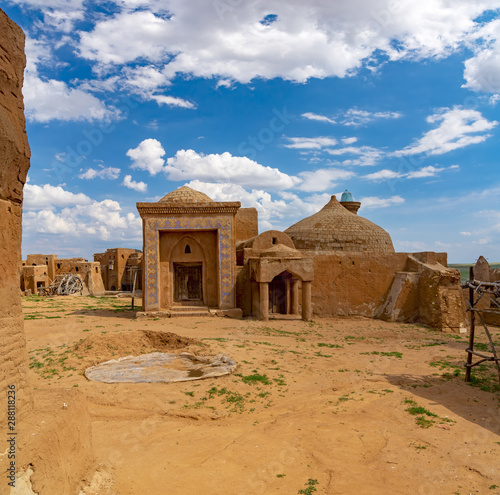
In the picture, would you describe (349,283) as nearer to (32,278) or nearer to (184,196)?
(184,196)

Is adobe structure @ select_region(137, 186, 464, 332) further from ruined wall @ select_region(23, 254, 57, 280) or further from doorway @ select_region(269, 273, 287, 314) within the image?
ruined wall @ select_region(23, 254, 57, 280)

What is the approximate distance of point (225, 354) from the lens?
1038cm

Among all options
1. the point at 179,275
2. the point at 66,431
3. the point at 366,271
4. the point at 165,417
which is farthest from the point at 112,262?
the point at 66,431

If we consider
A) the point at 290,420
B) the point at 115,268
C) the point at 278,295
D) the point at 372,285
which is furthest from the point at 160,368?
the point at 115,268

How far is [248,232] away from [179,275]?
4.97 meters

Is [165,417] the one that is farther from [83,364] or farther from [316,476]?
[83,364]

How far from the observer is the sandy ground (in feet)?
15.8

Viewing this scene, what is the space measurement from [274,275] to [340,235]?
8.60 meters

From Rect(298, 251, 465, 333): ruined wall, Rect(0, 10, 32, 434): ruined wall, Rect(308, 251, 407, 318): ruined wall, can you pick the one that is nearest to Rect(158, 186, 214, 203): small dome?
Rect(308, 251, 407, 318): ruined wall

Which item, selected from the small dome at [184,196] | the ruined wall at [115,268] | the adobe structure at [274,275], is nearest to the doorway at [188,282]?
the adobe structure at [274,275]

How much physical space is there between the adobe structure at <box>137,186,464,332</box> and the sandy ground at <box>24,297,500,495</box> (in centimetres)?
582

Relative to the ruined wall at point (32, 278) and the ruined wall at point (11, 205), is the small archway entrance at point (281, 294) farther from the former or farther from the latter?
the ruined wall at point (32, 278)

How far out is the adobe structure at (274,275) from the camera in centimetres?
1798

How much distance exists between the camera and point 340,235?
2488cm
